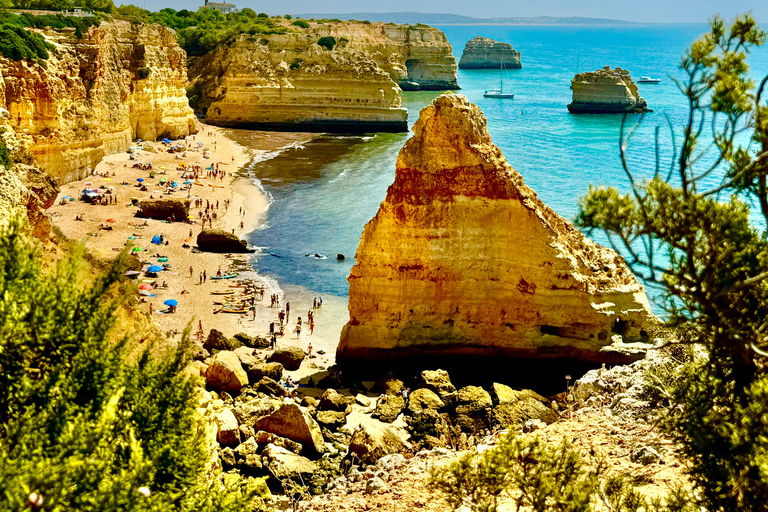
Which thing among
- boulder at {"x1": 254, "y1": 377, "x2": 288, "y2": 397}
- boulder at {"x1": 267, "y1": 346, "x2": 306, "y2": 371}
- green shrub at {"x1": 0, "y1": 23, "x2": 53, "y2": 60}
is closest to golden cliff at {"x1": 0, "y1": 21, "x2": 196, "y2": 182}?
green shrub at {"x1": 0, "y1": 23, "x2": 53, "y2": 60}

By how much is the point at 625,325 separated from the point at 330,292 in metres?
18.3

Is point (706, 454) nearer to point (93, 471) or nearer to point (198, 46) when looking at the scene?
point (93, 471)

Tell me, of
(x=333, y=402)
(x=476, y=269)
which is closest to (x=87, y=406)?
(x=333, y=402)

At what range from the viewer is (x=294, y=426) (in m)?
18.2

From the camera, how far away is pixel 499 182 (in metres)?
23.5

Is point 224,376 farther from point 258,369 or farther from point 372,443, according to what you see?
point 372,443

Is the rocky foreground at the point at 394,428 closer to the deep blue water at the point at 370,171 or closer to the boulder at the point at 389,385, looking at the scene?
the boulder at the point at 389,385

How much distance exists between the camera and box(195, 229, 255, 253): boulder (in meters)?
42.7

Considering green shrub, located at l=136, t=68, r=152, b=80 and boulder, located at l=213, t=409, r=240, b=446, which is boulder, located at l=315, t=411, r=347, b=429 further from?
green shrub, located at l=136, t=68, r=152, b=80

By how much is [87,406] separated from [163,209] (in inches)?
1539

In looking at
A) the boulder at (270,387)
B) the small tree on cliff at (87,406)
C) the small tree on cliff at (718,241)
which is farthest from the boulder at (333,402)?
the small tree on cliff at (718,241)

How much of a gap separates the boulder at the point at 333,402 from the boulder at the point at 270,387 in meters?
1.36

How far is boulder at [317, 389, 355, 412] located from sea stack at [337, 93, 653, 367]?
10.8 ft

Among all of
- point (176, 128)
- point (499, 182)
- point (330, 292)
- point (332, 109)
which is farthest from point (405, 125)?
point (499, 182)
